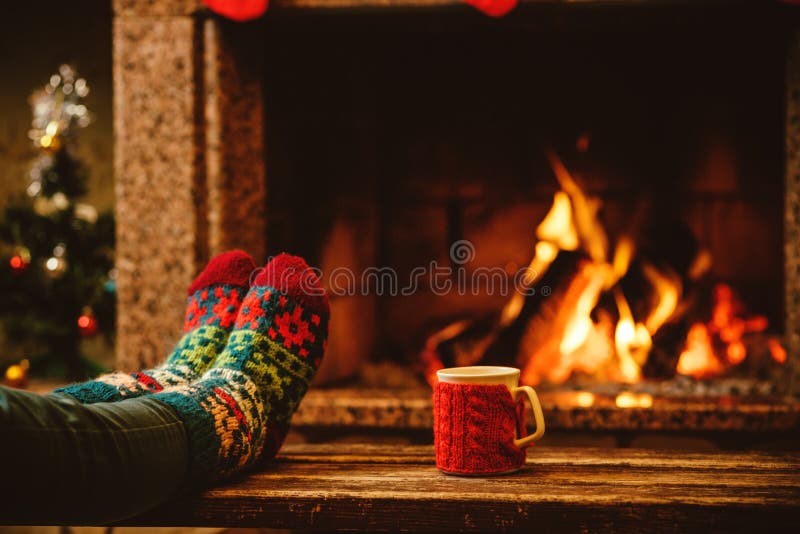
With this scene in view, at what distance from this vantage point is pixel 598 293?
1640 millimetres

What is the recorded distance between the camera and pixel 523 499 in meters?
0.64

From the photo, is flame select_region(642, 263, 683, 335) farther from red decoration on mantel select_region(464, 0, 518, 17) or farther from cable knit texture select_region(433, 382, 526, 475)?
cable knit texture select_region(433, 382, 526, 475)

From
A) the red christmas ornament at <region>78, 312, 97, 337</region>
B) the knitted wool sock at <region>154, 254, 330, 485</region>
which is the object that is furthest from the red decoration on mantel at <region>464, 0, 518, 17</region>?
the red christmas ornament at <region>78, 312, 97, 337</region>

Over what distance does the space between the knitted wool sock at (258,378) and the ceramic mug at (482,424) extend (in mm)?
184

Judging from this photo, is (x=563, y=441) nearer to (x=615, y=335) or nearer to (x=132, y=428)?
(x=615, y=335)

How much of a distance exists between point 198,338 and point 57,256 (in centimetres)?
93

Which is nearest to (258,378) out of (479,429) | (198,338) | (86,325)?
(198,338)

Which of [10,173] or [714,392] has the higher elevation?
[10,173]

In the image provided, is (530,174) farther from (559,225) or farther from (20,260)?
(20,260)

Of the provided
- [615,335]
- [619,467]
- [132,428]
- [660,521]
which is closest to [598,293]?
[615,335]

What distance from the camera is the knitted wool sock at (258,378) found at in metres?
0.71

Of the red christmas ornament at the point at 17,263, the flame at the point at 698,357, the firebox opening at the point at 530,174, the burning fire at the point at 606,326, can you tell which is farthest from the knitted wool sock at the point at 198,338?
the flame at the point at 698,357

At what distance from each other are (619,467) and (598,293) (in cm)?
90

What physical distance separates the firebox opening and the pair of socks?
0.57 meters
